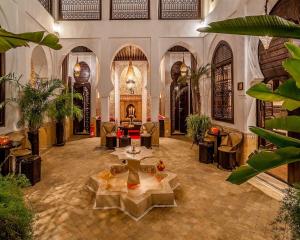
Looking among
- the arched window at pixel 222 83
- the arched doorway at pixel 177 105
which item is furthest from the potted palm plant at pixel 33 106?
the arched doorway at pixel 177 105

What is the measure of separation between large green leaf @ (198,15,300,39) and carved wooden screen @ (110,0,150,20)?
34.1 feet

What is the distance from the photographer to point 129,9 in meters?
10.6

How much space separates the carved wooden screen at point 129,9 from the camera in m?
10.5

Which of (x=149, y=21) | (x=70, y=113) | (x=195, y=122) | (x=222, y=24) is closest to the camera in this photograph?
(x=222, y=24)

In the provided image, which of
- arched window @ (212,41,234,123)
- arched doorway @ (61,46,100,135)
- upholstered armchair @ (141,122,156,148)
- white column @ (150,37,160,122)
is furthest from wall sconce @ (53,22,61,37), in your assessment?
arched window @ (212,41,234,123)

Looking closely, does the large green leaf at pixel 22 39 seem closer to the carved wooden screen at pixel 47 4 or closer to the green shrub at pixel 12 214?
Answer: the green shrub at pixel 12 214

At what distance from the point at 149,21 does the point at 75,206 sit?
29.4 ft

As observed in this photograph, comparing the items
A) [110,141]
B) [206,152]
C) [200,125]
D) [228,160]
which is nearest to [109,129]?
[110,141]

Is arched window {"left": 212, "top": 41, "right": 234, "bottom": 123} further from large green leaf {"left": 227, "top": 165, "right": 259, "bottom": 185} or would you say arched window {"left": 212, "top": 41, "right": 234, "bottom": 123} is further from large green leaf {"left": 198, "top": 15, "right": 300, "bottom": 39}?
large green leaf {"left": 198, "top": 15, "right": 300, "bottom": 39}

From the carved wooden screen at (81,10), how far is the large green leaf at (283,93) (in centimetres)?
1067

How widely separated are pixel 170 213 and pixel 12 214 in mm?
2861

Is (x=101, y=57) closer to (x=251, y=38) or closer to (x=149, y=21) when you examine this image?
(x=149, y=21)

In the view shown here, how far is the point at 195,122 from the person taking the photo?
351 inches

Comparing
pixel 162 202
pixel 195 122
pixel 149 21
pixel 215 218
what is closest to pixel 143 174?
pixel 162 202
